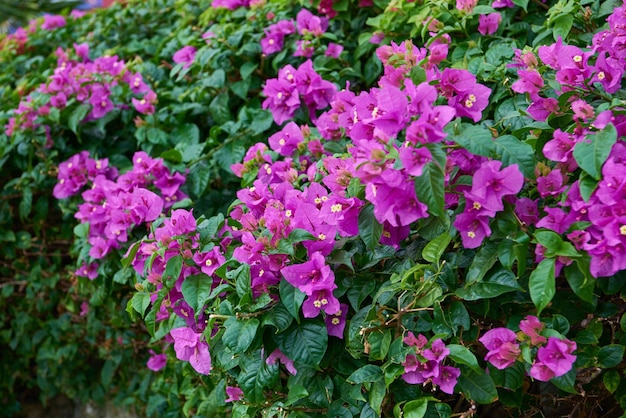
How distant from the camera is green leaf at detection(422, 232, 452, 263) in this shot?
1.30 m

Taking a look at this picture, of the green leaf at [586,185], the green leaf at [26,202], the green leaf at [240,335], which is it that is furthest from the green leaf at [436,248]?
the green leaf at [26,202]

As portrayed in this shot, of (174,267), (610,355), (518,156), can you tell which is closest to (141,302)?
(174,267)

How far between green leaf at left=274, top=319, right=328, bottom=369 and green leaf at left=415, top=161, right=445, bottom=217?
36 cm

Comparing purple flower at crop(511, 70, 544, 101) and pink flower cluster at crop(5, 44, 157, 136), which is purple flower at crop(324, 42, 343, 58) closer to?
pink flower cluster at crop(5, 44, 157, 136)

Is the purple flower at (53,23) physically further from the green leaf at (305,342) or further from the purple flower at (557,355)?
the purple flower at (557,355)

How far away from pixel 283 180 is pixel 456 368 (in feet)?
2.19

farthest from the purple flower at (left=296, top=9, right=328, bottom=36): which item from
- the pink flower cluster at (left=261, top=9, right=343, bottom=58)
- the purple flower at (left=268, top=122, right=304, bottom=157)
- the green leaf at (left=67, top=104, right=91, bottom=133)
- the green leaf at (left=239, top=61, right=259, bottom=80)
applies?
the green leaf at (left=67, top=104, right=91, bottom=133)

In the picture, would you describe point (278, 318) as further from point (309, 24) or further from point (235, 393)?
point (309, 24)

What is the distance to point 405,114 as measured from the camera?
4.17 ft

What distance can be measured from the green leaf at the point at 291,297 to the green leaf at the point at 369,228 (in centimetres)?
16

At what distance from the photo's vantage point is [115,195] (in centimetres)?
201

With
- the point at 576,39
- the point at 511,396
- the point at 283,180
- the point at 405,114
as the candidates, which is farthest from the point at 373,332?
the point at 576,39

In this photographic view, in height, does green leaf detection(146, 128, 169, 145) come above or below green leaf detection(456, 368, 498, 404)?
below

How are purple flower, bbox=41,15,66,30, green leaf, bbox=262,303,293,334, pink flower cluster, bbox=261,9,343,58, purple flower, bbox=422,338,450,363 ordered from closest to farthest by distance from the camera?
purple flower, bbox=422,338,450,363
green leaf, bbox=262,303,293,334
pink flower cluster, bbox=261,9,343,58
purple flower, bbox=41,15,66,30
